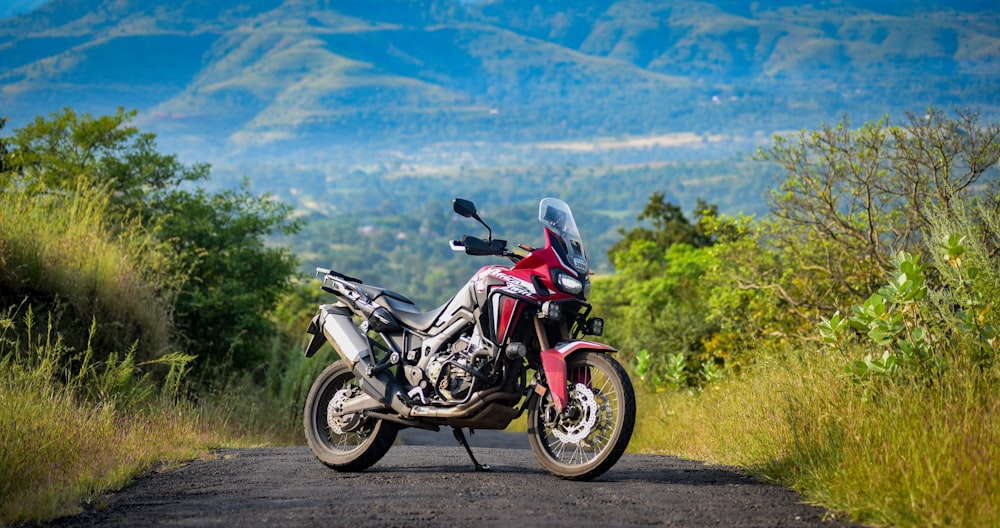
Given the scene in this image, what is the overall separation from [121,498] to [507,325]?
2878 millimetres

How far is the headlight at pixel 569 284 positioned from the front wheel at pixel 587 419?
18.3 inches

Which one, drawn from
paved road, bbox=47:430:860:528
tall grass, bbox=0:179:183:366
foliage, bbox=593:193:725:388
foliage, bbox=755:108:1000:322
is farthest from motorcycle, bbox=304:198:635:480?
foliage, bbox=755:108:1000:322

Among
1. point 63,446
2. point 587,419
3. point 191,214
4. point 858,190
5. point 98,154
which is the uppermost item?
point 858,190

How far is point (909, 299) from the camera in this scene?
7.42 m

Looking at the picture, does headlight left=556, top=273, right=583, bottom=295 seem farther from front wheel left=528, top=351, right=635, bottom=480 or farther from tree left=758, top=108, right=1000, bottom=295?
tree left=758, top=108, right=1000, bottom=295

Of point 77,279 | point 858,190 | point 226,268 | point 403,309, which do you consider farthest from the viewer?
point 226,268

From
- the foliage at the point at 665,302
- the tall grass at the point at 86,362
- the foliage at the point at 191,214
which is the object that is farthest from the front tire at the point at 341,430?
the foliage at the point at 191,214

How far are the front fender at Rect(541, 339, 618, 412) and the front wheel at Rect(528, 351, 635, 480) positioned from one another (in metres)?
0.08

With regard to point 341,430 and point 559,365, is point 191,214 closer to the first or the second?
point 341,430

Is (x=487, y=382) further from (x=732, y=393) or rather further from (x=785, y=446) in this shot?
(x=732, y=393)

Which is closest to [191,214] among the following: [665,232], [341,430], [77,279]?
[77,279]

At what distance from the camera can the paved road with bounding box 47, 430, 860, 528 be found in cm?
618

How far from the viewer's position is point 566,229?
328 inches

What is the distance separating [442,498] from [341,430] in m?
2.17
